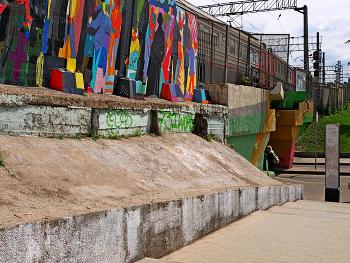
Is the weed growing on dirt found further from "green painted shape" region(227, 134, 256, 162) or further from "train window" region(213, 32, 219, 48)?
"train window" region(213, 32, 219, 48)

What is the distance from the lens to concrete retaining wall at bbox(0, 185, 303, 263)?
2.85 m

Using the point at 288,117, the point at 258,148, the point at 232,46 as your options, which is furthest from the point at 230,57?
the point at 288,117

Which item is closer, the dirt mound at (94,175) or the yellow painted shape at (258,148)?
the dirt mound at (94,175)

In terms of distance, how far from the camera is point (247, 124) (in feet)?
45.8

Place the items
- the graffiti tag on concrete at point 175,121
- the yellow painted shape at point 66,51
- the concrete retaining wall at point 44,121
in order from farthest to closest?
the graffiti tag on concrete at point 175,121, the yellow painted shape at point 66,51, the concrete retaining wall at point 44,121

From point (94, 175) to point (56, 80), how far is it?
9.03 feet

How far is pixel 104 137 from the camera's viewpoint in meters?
6.88

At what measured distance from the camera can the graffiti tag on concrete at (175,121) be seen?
9.16 metres

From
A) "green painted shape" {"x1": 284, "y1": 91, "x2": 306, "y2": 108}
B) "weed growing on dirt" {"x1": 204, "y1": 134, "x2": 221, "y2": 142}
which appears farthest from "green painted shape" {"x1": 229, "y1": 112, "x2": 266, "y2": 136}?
"green painted shape" {"x1": 284, "y1": 91, "x2": 306, "y2": 108}

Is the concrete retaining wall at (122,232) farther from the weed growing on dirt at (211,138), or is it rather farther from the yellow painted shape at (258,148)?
the yellow painted shape at (258,148)

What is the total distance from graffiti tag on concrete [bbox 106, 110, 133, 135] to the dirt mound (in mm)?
341

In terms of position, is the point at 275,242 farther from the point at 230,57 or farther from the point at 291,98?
the point at 291,98

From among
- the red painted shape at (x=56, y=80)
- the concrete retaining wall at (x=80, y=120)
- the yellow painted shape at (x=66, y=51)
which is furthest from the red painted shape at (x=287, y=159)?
the red painted shape at (x=56, y=80)

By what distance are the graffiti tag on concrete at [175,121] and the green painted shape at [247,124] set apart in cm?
250
